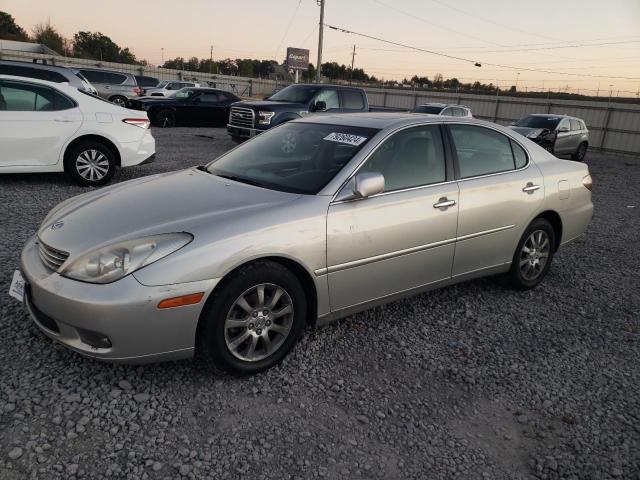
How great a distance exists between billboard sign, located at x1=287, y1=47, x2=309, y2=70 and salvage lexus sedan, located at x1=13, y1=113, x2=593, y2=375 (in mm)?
45710

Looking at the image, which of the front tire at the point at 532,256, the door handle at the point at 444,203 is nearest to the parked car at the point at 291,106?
the front tire at the point at 532,256

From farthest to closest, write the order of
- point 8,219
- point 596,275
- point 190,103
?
point 190,103, point 8,219, point 596,275

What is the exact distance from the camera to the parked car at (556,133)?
15.7 metres

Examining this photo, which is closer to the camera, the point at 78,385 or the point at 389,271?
the point at 78,385

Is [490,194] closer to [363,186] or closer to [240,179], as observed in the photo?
[363,186]

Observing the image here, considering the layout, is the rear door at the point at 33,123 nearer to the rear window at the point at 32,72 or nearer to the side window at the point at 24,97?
the side window at the point at 24,97

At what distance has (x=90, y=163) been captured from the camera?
7453mm

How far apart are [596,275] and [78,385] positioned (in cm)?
490

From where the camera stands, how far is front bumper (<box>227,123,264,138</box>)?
12297 mm

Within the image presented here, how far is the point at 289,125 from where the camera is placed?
14.0ft

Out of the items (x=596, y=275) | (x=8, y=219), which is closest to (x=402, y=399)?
(x=596, y=275)

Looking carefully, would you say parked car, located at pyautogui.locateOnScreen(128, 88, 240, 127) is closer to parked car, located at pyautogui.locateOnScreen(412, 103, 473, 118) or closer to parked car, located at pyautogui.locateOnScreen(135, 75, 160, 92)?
parked car, located at pyautogui.locateOnScreen(412, 103, 473, 118)

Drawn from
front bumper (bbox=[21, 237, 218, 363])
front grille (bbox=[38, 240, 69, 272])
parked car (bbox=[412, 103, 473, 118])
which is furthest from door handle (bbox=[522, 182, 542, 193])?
parked car (bbox=[412, 103, 473, 118])

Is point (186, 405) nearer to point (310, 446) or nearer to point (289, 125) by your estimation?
point (310, 446)
